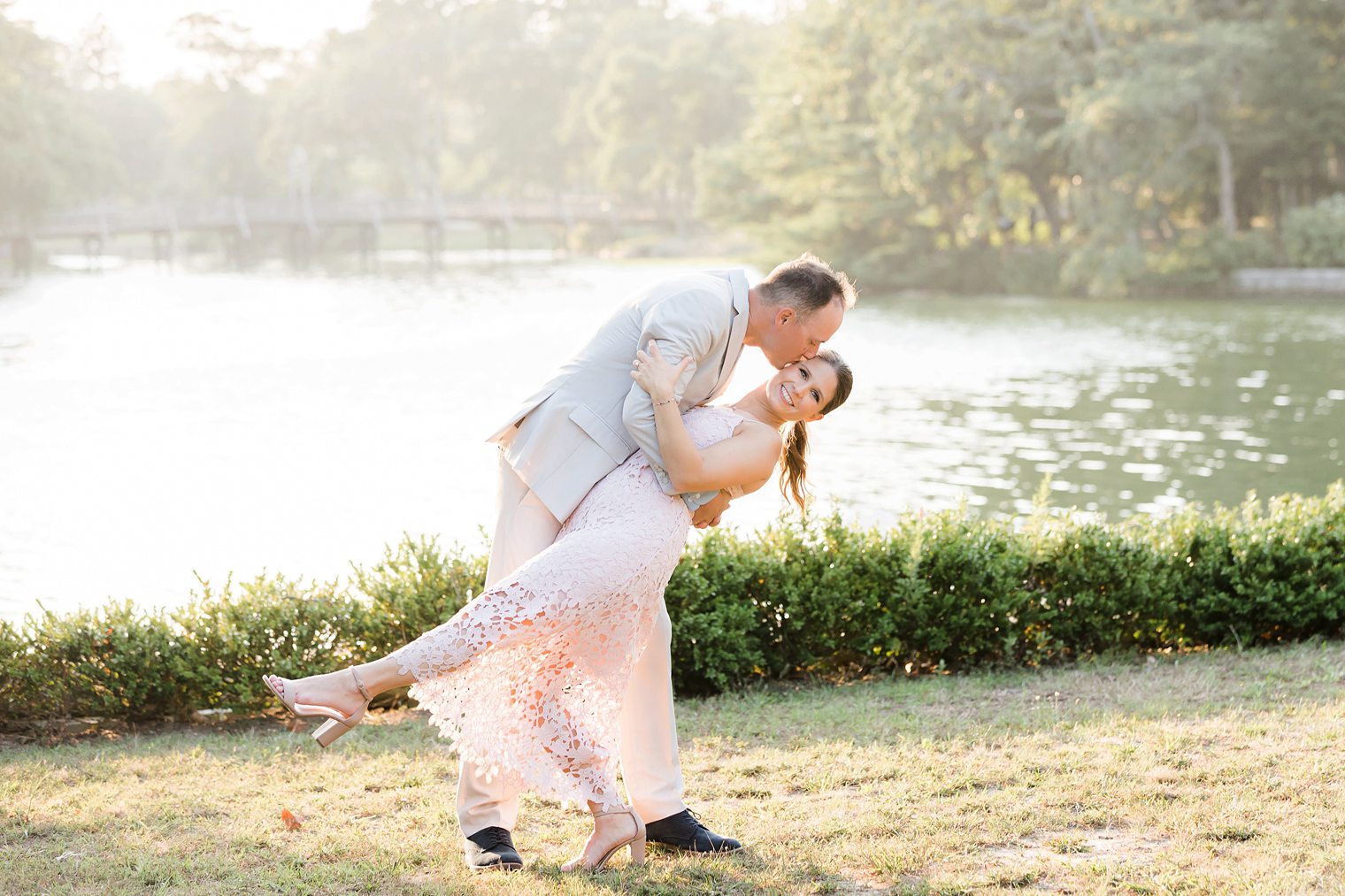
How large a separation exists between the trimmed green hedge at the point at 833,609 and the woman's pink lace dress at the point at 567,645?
88.0 inches

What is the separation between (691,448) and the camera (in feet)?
11.4

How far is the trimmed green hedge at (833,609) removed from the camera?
5668 mm

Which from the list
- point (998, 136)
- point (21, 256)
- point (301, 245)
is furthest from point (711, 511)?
point (301, 245)

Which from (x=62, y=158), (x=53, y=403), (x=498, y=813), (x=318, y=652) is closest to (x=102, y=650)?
(x=318, y=652)

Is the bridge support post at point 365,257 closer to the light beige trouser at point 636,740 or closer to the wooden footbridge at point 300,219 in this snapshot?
the wooden footbridge at point 300,219

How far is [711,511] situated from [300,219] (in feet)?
Answer: 224

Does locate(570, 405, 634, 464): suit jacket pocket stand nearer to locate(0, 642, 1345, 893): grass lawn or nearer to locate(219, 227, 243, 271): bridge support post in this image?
locate(0, 642, 1345, 893): grass lawn

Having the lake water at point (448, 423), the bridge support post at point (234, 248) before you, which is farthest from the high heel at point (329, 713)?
the bridge support post at point (234, 248)

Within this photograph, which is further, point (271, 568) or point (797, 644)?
point (271, 568)

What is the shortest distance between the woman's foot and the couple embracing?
0.01 meters

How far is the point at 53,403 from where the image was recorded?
A: 2078cm

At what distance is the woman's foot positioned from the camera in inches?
132

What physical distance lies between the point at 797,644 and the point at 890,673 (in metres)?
0.49

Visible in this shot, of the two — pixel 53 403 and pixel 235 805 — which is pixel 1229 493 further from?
pixel 53 403
